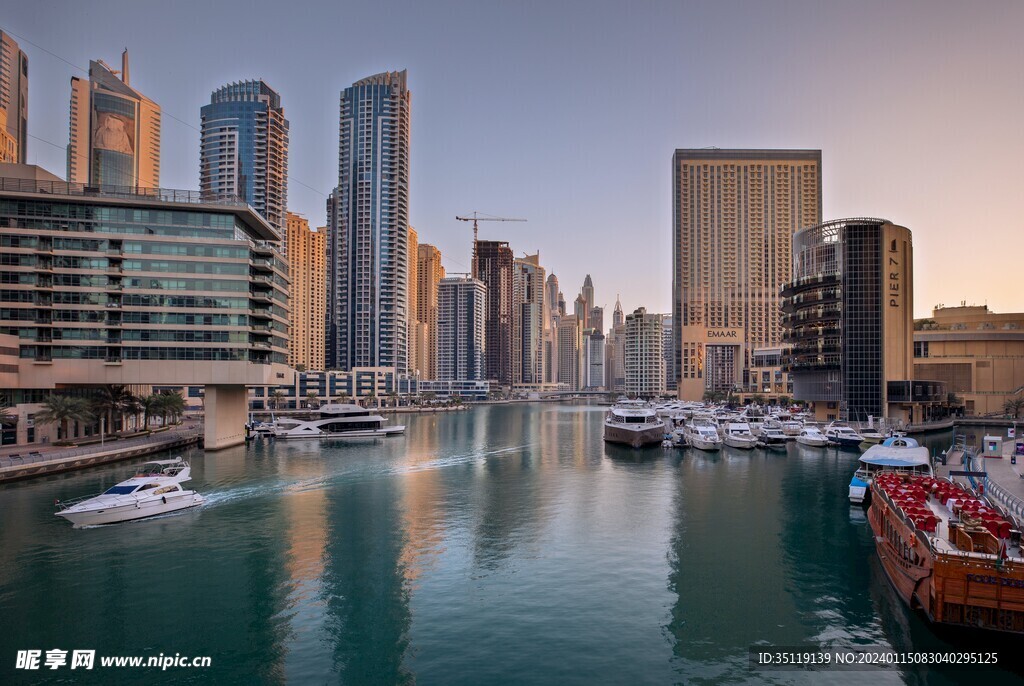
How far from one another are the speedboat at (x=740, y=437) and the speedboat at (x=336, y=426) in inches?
2494

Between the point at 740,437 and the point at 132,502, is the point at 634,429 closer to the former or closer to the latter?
the point at 740,437

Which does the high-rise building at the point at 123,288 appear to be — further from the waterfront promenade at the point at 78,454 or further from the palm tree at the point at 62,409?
the waterfront promenade at the point at 78,454

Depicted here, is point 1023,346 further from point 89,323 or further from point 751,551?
point 89,323

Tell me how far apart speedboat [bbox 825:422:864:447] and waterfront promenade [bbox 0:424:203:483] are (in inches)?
3866

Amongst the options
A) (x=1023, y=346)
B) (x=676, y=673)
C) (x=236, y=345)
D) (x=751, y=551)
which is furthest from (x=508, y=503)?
(x=1023, y=346)

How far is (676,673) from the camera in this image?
22.3 m

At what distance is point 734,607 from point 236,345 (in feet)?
230

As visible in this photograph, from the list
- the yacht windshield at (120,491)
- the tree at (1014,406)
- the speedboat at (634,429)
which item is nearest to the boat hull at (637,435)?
the speedboat at (634,429)

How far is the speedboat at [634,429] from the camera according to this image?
94062 mm

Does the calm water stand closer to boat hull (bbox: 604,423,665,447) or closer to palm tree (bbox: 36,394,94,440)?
palm tree (bbox: 36,394,94,440)

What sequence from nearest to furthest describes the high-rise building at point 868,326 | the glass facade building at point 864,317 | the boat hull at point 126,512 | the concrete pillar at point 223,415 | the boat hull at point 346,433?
the boat hull at point 126,512 < the concrete pillar at point 223,415 < the boat hull at point 346,433 < the high-rise building at point 868,326 < the glass facade building at point 864,317

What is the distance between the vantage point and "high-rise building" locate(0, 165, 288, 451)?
243 feet

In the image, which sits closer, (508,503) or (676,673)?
(676,673)

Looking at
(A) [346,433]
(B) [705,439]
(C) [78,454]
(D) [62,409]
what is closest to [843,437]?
(B) [705,439]
